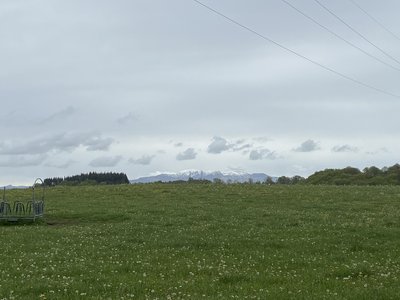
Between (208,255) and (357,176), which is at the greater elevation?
(357,176)

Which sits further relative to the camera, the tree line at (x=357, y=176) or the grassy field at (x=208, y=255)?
the tree line at (x=357, y=176)

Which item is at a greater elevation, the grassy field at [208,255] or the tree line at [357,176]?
the tree line at [357,176]

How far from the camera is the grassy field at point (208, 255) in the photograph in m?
12.0

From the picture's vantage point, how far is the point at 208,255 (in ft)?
56.5

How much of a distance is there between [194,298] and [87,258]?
6523mm

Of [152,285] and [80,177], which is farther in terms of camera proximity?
[80,177]

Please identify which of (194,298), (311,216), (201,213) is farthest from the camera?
(201,213)

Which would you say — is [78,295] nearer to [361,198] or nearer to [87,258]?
[87,258]

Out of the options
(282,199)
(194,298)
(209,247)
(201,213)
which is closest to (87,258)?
(209,247)

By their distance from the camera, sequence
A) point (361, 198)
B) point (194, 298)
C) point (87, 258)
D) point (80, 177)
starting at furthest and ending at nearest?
point (80, 177) < point (361, 198) < point (87, 258) < point (194, 298)

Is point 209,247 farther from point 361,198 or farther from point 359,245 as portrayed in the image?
point 361,198

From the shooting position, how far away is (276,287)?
12.1 m

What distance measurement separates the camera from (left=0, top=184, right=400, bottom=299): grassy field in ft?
39.3

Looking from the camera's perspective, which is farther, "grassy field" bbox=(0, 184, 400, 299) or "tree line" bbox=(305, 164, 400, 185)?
"tree line" bbox=(305, 164, 400, 185)
